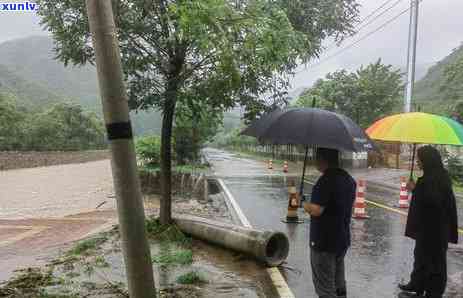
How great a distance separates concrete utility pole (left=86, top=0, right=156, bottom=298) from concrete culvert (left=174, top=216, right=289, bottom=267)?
3615 millimetres

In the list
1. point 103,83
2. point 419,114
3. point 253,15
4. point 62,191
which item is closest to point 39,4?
point 253,15

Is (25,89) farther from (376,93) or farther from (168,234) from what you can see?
(168,234)

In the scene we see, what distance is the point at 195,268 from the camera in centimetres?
621

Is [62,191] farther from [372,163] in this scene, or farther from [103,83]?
[103,83]

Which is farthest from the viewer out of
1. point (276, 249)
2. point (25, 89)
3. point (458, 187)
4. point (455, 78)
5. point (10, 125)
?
point (25, 89)

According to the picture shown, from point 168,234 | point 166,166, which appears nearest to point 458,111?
point 166,166

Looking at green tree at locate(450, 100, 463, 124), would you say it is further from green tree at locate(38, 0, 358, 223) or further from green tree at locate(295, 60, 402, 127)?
green tree at locate(38, 0, 358, 223)

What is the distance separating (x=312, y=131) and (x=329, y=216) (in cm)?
79

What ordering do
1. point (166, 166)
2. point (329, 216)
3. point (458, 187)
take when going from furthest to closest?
point (458, 187), point (166, 166), point (329, 216)

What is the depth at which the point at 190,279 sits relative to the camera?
5.57 m

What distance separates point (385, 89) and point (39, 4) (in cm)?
2620

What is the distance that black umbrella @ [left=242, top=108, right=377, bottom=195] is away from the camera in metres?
4.02

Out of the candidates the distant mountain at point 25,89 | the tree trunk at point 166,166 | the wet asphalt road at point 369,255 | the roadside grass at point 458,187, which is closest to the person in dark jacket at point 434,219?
the wet asphalt road at point 369,255

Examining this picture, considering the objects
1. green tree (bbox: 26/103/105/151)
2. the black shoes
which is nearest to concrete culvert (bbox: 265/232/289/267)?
the black shoes
